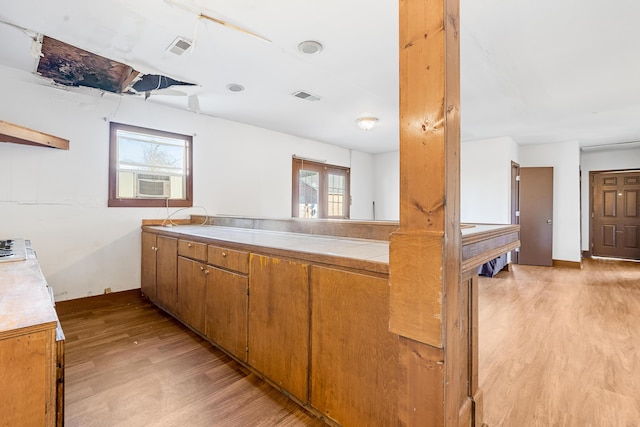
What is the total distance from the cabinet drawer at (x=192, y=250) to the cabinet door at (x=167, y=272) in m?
0.14

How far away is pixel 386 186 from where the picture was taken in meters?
7.14

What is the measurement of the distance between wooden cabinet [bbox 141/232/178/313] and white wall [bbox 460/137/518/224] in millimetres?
4889

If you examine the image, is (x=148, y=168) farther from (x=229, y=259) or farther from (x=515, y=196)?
(x=515, y=196)

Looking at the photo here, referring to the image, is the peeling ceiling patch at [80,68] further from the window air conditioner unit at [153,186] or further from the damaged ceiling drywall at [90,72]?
the window air conditioner unit at [153,186]

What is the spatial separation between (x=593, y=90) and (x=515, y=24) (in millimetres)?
1965

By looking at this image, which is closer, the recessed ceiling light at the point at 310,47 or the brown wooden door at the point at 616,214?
the recessed ceiling light at the point at 310,47

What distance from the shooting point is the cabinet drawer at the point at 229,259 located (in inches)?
76.1

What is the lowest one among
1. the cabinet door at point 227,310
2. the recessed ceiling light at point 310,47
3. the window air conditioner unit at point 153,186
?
the cabinet door at point 227,310

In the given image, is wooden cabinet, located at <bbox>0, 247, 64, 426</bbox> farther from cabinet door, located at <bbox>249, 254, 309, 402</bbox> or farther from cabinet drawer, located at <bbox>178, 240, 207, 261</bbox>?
→ cabinet drawer, located at <bbox>178, 240, 207, 261</bbox>

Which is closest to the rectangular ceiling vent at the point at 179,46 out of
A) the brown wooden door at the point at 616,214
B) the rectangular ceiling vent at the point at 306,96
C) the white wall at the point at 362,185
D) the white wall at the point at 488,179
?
the rectangular ceiling vent at the point at 306,96

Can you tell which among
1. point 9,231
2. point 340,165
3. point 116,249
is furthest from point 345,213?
point 9,231

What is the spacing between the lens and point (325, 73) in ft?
9.40

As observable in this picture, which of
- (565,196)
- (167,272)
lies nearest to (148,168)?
(167,272)

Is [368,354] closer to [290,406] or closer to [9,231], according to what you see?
[290,406]
